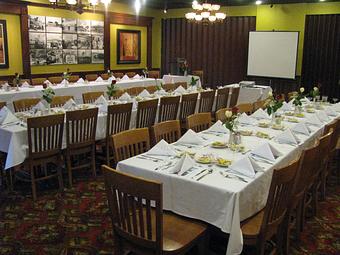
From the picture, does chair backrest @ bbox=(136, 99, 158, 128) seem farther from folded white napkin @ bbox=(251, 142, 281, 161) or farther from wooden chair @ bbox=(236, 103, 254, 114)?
folded white napkin @ bbox=(251, 142, 281, 161)

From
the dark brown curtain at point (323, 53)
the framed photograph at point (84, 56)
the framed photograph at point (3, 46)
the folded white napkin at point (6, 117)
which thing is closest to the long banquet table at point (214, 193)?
the folded white napkin at point (6, 117)

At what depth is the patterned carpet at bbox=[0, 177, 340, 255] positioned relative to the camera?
3.27 metres

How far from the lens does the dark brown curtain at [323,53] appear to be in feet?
31.6

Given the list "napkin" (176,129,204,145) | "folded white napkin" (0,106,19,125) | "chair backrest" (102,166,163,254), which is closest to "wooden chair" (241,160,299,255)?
"chair backrest" (102,166,163,254)

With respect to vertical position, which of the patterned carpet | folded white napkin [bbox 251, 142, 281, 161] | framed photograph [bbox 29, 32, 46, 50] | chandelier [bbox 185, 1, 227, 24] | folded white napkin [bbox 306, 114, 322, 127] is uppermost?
chandelier [bbox 185, 1, 227, 24]

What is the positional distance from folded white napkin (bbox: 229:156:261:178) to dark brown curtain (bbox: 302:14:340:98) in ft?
26.1

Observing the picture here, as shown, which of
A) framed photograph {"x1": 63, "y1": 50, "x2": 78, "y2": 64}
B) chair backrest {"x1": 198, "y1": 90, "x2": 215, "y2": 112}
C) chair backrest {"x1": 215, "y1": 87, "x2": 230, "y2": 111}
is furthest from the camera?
framed photograph {"x1": 63, "y1": 50, "x2": 78, "y2": 64}

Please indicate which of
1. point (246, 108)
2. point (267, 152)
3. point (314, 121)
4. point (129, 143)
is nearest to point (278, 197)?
point (267, 152)

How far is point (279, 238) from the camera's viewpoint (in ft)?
9.19

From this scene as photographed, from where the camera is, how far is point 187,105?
6250mm

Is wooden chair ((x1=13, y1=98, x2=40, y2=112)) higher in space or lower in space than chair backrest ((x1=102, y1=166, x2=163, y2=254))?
higher

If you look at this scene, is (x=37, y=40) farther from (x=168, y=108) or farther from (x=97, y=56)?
(x=168, y=108)

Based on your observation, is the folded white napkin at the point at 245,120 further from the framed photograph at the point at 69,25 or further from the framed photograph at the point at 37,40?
the framed photograph at the point at 69,25

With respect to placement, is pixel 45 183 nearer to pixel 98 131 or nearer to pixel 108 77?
pixel 98 131
